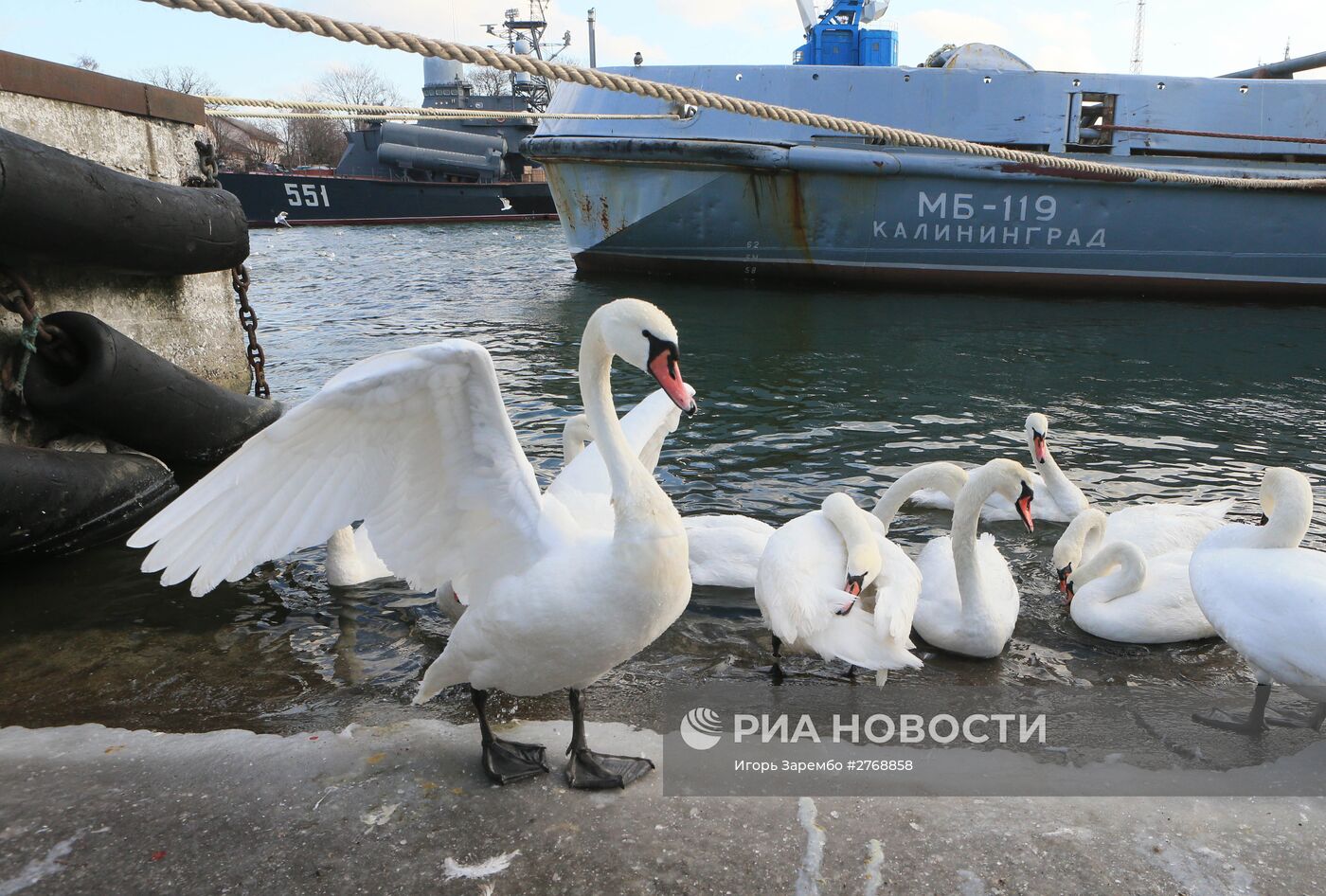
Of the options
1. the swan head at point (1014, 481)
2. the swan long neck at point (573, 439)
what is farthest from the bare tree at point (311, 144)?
the swan head at point (1014, 481)

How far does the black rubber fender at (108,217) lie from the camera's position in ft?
15.4

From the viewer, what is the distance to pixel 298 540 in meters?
2.90

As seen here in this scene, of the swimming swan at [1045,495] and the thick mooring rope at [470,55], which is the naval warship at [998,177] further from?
the swimming swan at [1045,495]

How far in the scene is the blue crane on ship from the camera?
18.2m

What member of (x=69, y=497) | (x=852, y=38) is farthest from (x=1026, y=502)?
(x=852, y=38)

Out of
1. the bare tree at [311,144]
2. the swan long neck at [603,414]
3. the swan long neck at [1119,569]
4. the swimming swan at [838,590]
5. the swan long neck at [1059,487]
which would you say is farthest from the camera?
the bare tree at [311,144]

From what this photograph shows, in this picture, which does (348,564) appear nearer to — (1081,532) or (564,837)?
(564,837)

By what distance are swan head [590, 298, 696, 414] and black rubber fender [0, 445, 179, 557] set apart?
3.61 m

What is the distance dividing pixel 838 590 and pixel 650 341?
1754mm

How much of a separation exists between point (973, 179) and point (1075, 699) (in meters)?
12.5

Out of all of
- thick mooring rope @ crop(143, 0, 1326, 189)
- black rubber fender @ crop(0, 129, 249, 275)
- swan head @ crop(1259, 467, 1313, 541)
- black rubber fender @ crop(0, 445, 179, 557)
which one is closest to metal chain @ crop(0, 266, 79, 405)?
black rubber fender @ crop(0, 129, 249, 275)

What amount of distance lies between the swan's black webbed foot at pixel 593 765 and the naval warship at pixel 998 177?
1315 centimetres

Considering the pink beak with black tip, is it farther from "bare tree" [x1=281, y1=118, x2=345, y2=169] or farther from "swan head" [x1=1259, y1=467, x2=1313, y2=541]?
"bare tree" [x1=281, y1=118, x2=345, y2=169]

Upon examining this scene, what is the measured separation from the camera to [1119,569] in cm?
454
